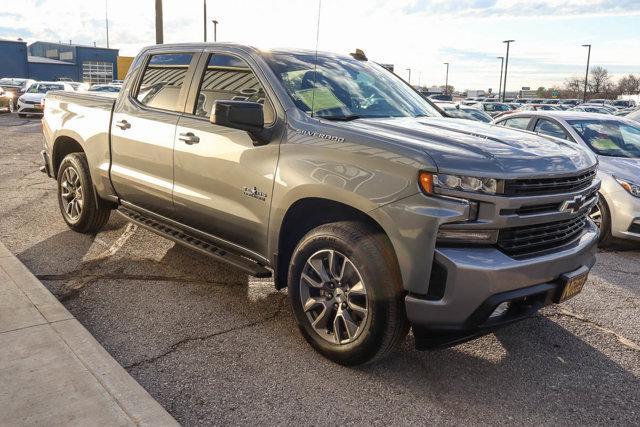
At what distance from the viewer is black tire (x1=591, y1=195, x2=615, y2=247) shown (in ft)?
20.9

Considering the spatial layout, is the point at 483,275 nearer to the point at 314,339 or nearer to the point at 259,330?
the point at 314,339

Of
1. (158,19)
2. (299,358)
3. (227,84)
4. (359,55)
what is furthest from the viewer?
(158,19)

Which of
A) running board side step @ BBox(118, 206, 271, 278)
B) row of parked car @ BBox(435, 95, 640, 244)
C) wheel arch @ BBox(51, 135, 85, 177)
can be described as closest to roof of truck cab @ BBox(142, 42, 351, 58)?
row of parked car @ BBox(435, 95, 640, 244)

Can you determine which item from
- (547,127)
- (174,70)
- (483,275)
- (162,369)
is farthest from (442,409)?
(547,127)

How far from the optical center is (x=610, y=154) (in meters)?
6.88

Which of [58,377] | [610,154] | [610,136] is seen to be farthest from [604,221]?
[58,377]

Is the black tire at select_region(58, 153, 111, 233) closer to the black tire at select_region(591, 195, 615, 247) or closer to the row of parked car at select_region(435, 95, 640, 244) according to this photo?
the row of parked car at select_region(435, 95, 640, 244)

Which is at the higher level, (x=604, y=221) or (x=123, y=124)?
(x=123, y=124)

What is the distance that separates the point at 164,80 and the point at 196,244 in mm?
1486

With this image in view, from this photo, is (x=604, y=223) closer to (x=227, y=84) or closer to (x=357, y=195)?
(x=357, y=195)

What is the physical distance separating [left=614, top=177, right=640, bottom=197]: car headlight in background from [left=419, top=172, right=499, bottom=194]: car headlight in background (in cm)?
402

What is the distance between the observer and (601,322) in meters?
4.36

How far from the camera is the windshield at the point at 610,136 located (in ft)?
22.9

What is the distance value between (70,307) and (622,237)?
5.48 m
